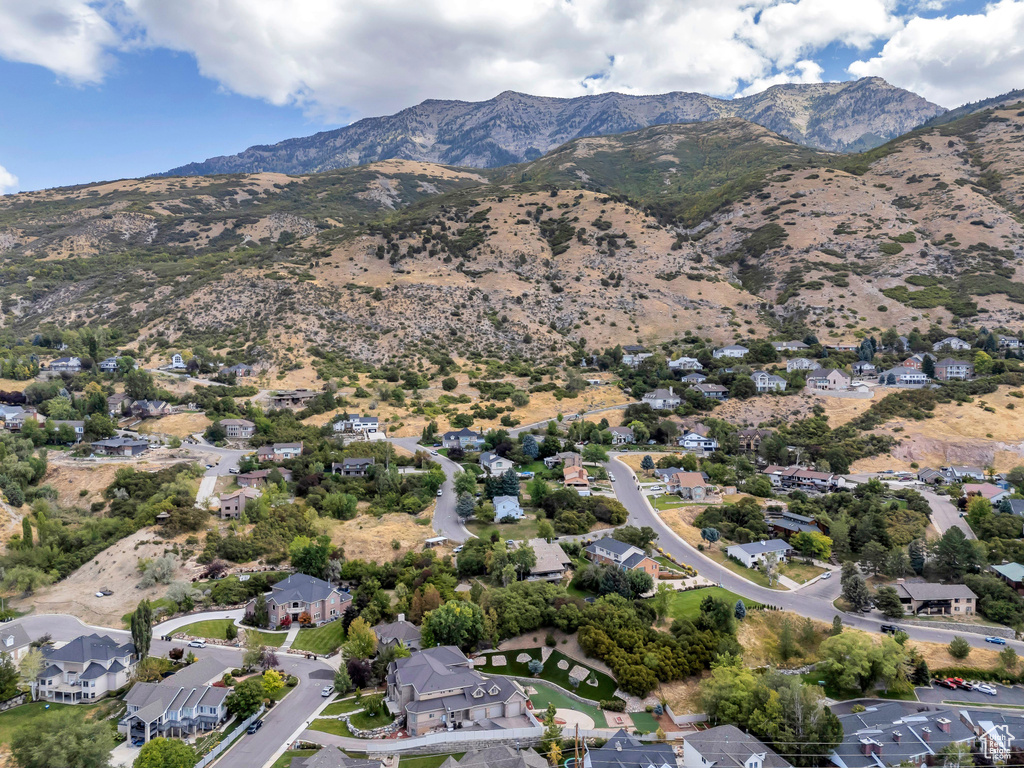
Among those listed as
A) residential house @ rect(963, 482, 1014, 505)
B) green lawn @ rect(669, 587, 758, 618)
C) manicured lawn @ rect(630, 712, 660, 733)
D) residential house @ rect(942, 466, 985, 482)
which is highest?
residential house @ rect(942, 466, 985, 482)

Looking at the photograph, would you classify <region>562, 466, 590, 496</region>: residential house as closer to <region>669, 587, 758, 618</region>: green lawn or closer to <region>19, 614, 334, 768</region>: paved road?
<region>669, 587, 758, 618</region>: green lawn

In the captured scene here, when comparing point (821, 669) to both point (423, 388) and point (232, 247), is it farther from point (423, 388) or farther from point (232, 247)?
point (232, 247)

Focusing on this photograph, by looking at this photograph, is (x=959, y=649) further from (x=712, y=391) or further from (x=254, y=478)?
(x=254, y=478)

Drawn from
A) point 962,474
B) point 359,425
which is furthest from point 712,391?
point 359,425

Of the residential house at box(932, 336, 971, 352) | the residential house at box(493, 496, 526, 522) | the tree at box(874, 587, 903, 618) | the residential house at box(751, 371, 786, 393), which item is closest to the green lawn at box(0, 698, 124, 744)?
the residential house at box(493, 496, 526, 522)

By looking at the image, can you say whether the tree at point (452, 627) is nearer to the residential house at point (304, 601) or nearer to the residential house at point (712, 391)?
the residential house at point (304, 601)

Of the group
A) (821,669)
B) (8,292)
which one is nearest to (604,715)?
(821,669)

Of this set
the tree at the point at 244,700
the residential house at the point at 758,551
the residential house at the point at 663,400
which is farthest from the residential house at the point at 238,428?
the residential house at the point at 758,551
